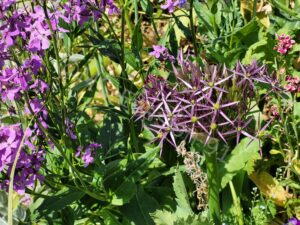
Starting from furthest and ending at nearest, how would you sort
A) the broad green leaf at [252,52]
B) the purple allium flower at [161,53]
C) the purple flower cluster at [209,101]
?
the broad green leaf at [252,52] → the purple allium flower at [161,53] → the purple flower cluster at [209,101]

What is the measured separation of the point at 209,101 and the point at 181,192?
1.81 feet

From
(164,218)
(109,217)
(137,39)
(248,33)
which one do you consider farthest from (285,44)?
(109,217)

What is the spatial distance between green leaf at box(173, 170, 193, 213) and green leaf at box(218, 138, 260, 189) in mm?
144

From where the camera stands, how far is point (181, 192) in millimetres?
1956

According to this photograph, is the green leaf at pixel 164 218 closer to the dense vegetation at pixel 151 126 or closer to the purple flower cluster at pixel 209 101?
the dense vegetation at pixel 151 126

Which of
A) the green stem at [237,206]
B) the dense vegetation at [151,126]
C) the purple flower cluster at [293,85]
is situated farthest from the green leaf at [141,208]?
the purple flower cluster at [293,85]

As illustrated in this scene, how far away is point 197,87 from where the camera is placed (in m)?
1.54

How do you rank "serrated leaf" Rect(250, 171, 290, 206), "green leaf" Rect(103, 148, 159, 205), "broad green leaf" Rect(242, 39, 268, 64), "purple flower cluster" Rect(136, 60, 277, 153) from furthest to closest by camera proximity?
"broad green leaf" Rect(242, 39, 268, 64)
"serrated leaf" Rect(250, 171, 290, 206)
"green leaf" Rect(103, 148, 159, 205)
"purple flower cluster" Rect(136, 60, 277, 153)

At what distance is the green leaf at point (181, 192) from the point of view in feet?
6.35

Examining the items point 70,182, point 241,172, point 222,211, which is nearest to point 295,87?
point 241,172

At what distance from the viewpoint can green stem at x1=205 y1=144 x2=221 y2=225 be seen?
5.62 ft

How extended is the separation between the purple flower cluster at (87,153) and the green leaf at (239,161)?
1.57 feet

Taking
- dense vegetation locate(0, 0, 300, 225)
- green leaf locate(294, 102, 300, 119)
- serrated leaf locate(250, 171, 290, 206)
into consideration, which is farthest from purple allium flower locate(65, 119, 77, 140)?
green leaf locate(294, 102, 300, 119)

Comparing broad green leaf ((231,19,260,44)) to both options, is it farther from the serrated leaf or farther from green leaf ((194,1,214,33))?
the serrated leaf
